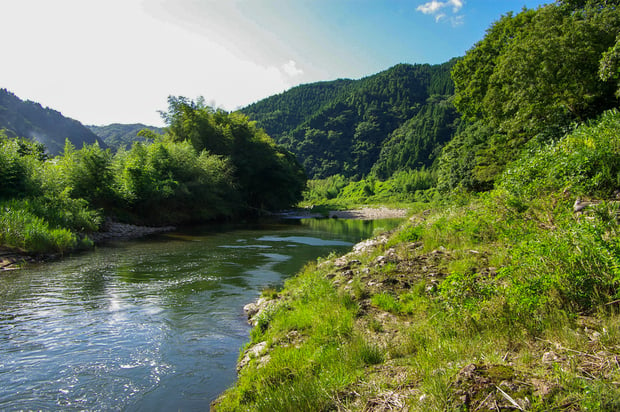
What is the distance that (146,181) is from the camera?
3166 cm

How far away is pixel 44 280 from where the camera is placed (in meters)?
12.2

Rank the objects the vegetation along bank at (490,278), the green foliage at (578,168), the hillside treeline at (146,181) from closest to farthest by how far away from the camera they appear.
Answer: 1. the vegetation along bank at (490,278)
2. the green foliage at (578,168)
3. the hillside treeline at (146,181)

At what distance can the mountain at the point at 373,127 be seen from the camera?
134 meters

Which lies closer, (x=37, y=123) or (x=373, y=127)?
(x=373, y=127)

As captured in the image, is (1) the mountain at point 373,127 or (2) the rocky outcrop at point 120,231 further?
(1) the mountain at point 373,127

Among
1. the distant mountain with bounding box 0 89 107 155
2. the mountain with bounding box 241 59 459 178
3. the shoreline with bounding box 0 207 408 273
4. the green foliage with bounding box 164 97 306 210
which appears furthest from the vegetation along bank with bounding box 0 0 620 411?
the distant mountain with bounding box 0 89 107 155

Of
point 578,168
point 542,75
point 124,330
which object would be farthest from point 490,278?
point 542,75

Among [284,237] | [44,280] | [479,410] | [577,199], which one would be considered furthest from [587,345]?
[284,237]

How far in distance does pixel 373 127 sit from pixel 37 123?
6714 inches

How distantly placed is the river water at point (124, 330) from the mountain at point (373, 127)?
121883 millimetres

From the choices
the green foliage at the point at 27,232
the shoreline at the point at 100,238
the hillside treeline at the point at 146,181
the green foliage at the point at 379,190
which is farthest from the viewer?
the green foliage at the point at 379,190

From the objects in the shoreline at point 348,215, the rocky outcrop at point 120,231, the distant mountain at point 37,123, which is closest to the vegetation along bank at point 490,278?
the rocky outcrop at point 120,231

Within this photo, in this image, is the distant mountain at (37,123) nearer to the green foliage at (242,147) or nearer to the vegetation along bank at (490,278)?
the green foliage at (242,147)

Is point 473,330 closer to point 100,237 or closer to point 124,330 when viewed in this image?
point 124,330
